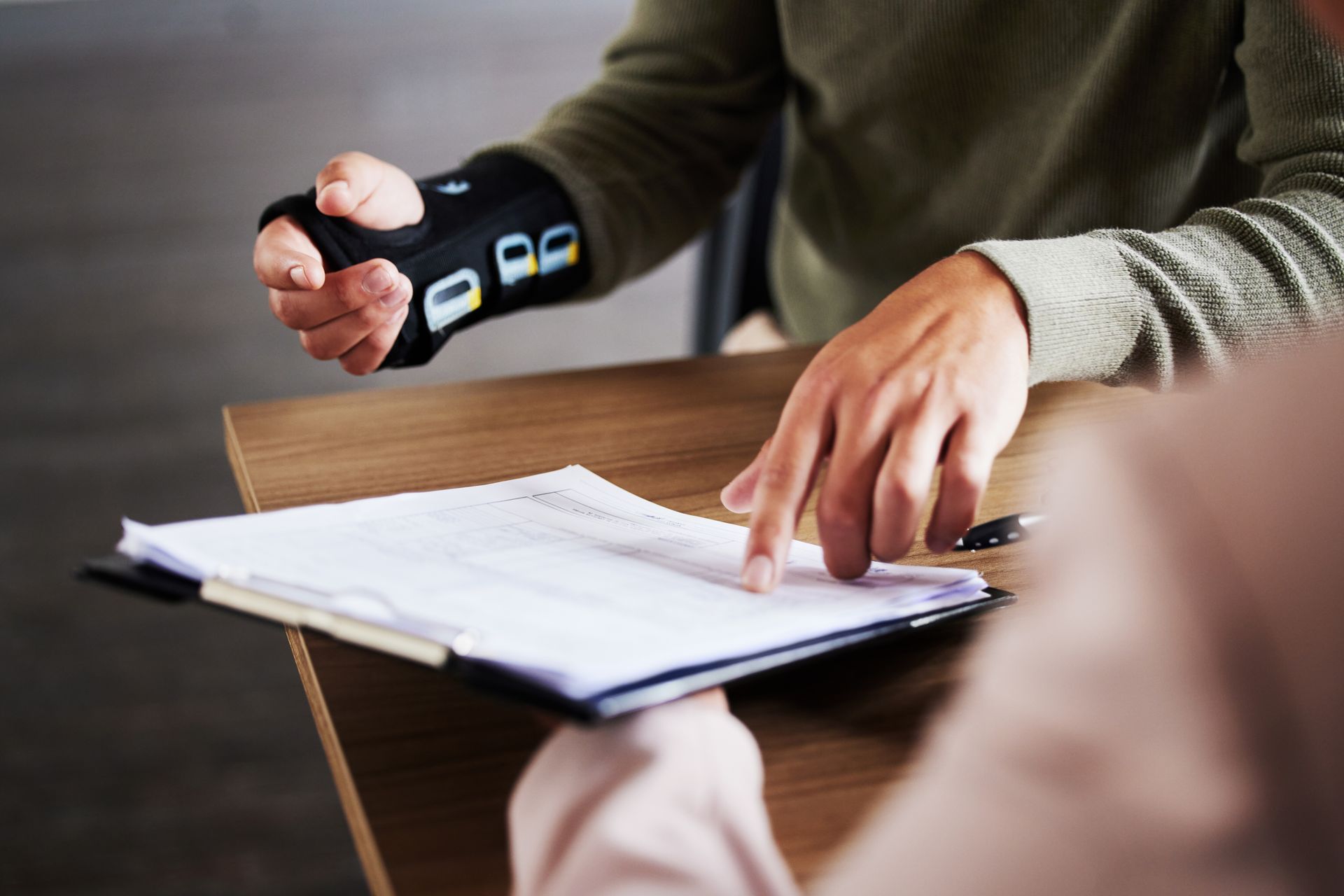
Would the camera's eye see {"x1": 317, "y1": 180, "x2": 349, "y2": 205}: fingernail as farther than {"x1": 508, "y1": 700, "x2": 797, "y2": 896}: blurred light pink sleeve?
Yes

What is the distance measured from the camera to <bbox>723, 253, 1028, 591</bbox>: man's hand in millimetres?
391

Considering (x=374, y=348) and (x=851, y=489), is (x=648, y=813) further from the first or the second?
(x=374, y=348)

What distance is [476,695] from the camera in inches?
15.4

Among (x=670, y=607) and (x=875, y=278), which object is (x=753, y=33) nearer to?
(x=875, y=278)

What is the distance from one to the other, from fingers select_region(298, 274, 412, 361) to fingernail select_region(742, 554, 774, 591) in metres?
0.32

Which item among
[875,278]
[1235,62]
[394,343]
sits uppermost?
[1235,62]

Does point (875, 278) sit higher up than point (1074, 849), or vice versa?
point (1074, 849)

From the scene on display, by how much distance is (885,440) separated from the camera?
0.40 meters

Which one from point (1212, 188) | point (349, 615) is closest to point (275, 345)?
point (1212, 188)

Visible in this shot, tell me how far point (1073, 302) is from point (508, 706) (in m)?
0.31

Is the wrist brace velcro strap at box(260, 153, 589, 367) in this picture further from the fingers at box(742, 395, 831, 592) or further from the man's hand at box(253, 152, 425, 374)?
the fingers at box(742, 395, 831, 592)

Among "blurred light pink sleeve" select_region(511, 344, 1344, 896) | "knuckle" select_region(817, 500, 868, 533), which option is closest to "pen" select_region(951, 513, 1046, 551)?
"knuckle" select_region(817, 500, 868, 533)

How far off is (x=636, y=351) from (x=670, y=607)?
2.21 metres

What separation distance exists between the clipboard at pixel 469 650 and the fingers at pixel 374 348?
30 cm
